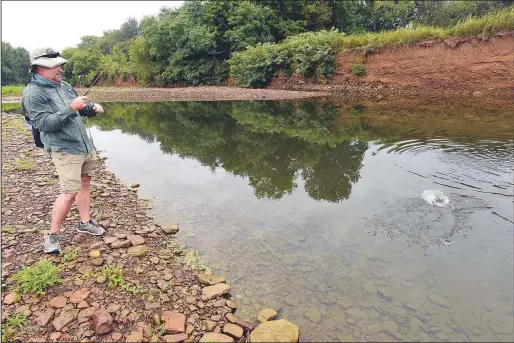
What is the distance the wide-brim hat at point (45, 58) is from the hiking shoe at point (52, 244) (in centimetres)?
204

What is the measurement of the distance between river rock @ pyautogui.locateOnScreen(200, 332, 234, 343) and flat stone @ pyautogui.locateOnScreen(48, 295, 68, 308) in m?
1.46

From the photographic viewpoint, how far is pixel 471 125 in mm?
10273

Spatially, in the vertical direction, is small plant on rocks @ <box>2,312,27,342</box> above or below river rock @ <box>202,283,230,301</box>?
above

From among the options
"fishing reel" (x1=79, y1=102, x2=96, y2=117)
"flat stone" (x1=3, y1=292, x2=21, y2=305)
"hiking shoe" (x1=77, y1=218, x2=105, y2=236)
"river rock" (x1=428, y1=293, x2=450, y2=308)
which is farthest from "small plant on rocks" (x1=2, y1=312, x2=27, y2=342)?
"river rock" (x1=428, y1=293, x2=450, y2=308)

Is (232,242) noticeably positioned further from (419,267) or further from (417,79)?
(417,79)

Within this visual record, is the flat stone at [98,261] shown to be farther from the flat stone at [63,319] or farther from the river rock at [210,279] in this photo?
the river rock at [210,279]

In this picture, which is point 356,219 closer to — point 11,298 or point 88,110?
point 88,110

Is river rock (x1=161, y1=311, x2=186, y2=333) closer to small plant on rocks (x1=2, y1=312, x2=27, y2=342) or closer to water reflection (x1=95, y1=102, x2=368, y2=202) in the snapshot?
small plant on rocks (x1=2, y1=312, x2=27, y2=342)

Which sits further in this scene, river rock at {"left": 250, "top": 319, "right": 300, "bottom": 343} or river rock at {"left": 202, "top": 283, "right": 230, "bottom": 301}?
river rock at {"left": 202, "top": 283, "right": 230, "bottom": 301}

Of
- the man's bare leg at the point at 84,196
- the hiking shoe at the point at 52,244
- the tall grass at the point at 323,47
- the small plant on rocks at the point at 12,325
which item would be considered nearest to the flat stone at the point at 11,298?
the small plant on rocks at the point at 12,325

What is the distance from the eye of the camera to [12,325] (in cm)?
308

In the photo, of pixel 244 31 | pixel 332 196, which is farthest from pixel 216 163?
pixel 244 31

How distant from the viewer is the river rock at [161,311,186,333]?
3104mm

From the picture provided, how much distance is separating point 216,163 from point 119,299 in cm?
546
